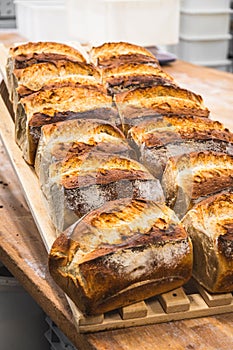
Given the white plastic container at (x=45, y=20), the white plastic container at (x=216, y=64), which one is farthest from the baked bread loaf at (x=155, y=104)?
the white plastic container at (x=216, y=64)

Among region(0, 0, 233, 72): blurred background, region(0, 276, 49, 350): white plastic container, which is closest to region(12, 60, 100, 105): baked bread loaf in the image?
region(0, 0, 233, 72): blurred background

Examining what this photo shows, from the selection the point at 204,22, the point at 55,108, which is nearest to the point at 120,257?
the point at 55,108

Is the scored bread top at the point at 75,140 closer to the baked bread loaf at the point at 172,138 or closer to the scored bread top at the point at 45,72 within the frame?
the baked bread loaf at the point at 172,138

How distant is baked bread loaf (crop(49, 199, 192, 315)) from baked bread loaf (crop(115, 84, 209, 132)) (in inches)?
21.3

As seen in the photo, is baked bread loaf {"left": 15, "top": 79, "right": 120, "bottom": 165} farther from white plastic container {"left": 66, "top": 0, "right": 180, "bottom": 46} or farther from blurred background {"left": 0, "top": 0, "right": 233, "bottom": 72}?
white plastic container {"left": 66, "top": 0, "right": 180, "bottom": 46}

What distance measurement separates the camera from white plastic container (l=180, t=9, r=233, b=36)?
518 centimetres

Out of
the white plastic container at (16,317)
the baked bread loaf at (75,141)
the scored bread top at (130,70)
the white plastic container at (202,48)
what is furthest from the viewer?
the white plastic container at (202,48)

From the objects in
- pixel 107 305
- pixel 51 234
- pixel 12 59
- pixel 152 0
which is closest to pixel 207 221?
pixel 107 305

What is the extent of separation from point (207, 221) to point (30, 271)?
47 cm

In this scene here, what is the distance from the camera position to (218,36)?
5289mm

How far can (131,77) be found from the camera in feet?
6.74

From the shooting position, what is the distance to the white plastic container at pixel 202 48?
208 inches

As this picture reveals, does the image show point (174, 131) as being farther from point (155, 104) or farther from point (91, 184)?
point (91, 184)

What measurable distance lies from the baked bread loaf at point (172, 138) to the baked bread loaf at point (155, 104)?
0.21 ft
